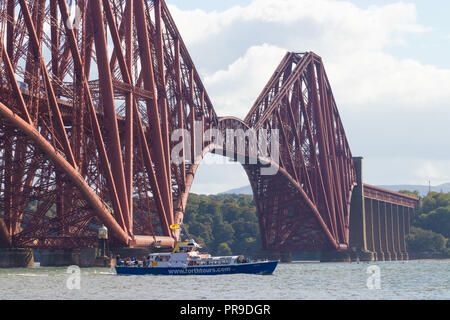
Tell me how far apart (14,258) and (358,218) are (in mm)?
104641

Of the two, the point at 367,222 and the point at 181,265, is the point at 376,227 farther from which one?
the point at 181,265

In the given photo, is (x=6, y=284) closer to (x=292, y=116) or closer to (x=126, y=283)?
(x=126, y=283)

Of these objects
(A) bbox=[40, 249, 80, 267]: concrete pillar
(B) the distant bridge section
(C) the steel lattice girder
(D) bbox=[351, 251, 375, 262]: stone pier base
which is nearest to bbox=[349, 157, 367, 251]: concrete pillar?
(B) the distant bridge section

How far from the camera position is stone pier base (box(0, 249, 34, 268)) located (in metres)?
87.3

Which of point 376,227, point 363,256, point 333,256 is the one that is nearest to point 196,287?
point 333,256

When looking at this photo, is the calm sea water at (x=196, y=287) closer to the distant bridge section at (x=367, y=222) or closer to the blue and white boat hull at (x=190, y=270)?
the blue and white boat hull at (x=190, y=270)

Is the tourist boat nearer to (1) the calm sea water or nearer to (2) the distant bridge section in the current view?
(1) the calm sea water

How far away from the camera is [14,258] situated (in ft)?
289

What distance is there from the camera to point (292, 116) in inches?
5940

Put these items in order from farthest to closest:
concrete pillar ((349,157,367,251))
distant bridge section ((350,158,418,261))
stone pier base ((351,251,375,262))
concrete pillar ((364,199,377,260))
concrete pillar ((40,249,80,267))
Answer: concrete pillar ((364,199,377,260)) → distant bridge section ((350,158,418,261)) → concrete pillar ((349,157,367,251)) → stone pier base ((351,251,375,262)) → concrete pillar ((40,249,80,267))

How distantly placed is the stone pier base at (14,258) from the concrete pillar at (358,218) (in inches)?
3856

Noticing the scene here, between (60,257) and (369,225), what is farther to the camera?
(369,225)

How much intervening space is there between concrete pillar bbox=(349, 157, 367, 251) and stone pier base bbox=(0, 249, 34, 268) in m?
97.9
